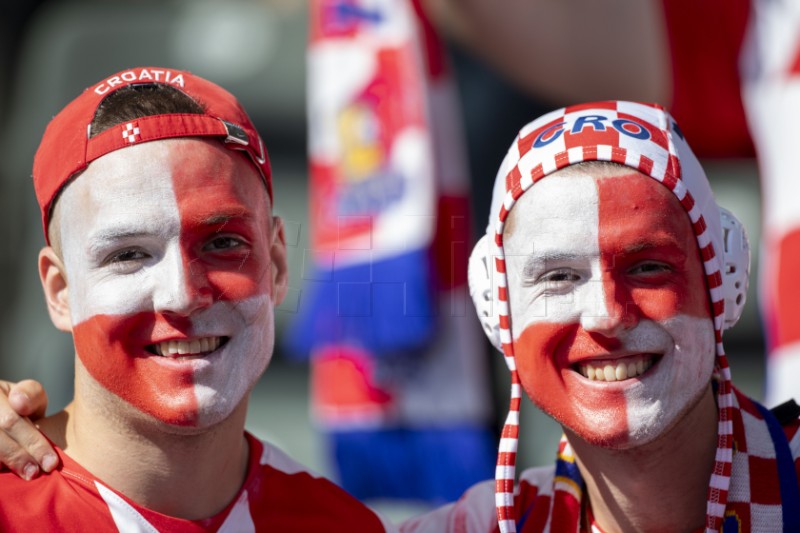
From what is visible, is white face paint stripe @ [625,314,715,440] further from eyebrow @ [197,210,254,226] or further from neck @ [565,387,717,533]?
eyebrow @ [197,210,254,226]

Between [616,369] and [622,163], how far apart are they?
1.15ft

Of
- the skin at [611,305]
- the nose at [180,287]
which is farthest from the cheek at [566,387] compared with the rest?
the nose at [180,287]

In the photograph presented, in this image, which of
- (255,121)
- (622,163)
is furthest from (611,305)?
(255,121)

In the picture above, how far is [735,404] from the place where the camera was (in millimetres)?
2318

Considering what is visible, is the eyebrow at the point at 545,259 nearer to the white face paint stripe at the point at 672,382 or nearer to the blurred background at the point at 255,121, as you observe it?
the white face paint stripe at the point at 672,382

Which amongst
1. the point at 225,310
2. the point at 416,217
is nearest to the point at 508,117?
the point at 416,217

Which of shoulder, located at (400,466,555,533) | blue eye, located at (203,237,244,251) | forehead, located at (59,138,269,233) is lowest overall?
shoulder, located at (400,466,555,533)

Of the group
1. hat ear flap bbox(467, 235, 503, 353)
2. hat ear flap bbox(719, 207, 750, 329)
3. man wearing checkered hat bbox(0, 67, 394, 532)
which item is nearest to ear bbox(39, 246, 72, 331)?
man wearing checkered hat bbox(0, 67, 394, 532)

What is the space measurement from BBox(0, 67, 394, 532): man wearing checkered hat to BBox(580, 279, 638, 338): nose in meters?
0.60

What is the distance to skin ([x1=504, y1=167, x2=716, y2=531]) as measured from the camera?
6.88 feet

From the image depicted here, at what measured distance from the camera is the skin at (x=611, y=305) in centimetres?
210

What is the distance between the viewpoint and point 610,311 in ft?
6.81

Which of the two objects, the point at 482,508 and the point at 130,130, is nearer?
the point at 130,130

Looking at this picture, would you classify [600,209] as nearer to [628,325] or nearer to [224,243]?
[628,325]
